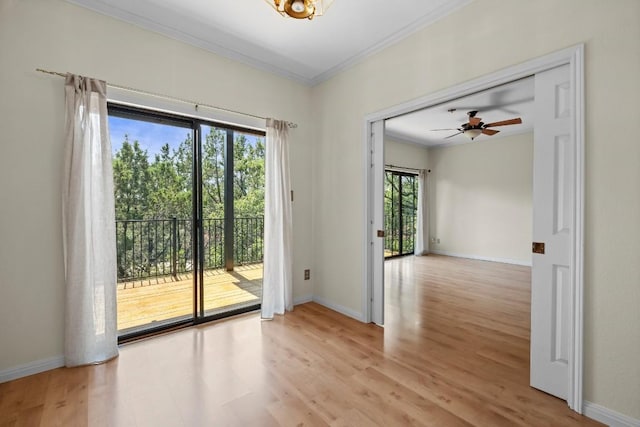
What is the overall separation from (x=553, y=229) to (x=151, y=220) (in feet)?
11.0

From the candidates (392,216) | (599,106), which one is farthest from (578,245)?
(392,216)

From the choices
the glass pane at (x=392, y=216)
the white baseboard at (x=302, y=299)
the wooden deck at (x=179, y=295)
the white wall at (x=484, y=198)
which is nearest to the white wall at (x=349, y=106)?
the white baseboard at (x=302, y=299)

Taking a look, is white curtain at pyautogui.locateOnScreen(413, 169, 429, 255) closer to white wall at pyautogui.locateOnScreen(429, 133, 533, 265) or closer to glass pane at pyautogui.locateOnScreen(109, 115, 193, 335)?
white wall at pyautogui.locateOnScreen(429, 133, 533, 265)

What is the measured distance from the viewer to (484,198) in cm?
677

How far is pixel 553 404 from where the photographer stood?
1.76 metres

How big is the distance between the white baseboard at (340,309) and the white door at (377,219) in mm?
169

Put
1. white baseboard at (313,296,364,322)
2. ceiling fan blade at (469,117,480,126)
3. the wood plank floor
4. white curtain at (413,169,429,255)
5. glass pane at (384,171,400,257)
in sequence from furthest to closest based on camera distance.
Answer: white curtain at (413,169,429,255) → glass pane at (384,171,400,257) → ceiling fan blade at (469,117,480,126) → white baseboard at (313,296,364,322) → the wood plank floor

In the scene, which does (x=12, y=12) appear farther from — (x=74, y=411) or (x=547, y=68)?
(x=547, y=68)

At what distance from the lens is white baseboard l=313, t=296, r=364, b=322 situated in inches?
125

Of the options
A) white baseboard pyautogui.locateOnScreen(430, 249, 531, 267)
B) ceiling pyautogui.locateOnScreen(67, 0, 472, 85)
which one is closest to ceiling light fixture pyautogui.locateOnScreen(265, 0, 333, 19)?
ceiling pyautogui.locateOnScreen(67, 0, 472, 85)

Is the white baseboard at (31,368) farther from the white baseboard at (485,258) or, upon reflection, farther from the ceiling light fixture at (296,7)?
the white baseboard at (485,258)

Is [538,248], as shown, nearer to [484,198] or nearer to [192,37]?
[192,37]

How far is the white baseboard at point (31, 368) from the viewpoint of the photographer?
78.9 inches

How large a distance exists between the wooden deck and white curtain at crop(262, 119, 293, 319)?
1.29 feet
